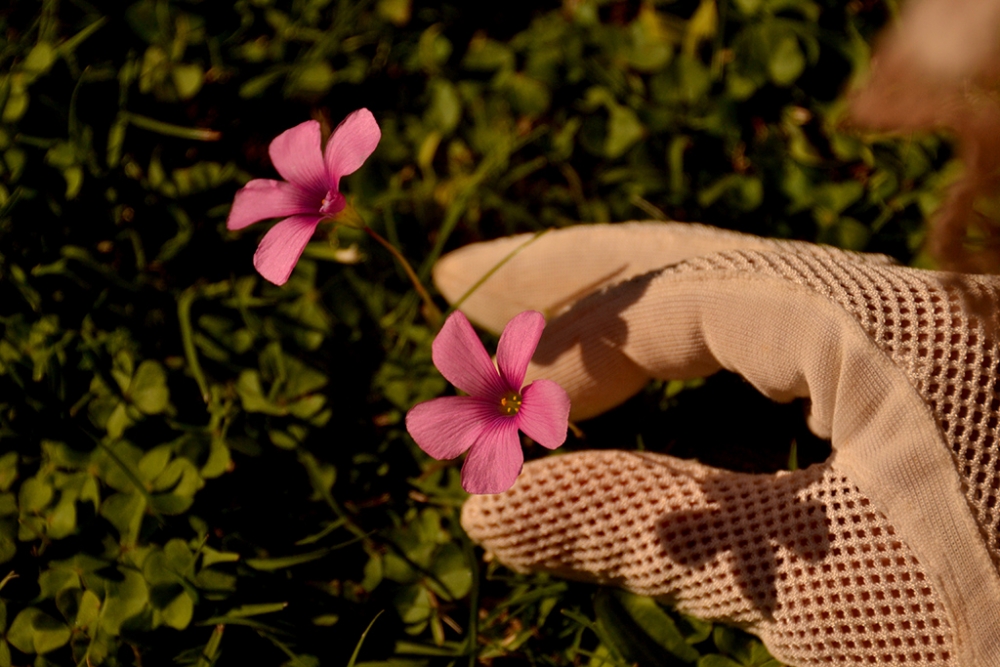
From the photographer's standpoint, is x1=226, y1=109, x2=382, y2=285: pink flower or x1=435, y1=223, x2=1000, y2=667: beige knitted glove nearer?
x1=435, y1=223, x2=1000, y2=667: beige knitted glove

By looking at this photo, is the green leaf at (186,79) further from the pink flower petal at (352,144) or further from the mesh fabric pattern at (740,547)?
the mesh fabric pattern at (740,547)

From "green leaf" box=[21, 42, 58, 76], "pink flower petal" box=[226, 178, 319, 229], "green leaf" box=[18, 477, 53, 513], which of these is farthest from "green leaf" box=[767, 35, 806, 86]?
"green leaf" box=[18, 477, 53, 513]

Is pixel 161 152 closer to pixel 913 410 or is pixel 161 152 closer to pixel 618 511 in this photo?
pixel 618 511

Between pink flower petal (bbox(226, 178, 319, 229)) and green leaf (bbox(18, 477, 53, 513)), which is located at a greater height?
pink flower petal (bbox(226, 178, 319, 229))

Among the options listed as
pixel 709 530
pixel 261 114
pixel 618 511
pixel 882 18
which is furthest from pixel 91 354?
pixel 882 18

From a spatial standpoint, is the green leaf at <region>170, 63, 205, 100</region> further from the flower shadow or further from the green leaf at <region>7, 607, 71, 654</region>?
the flower shadow
